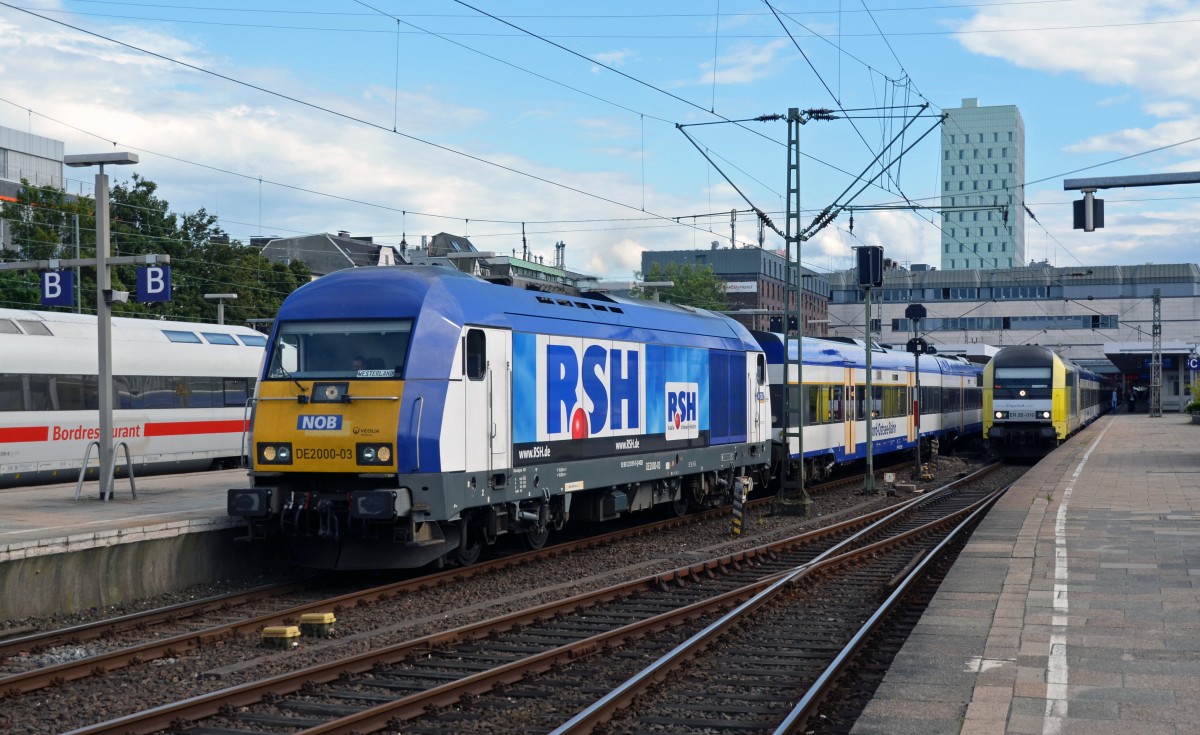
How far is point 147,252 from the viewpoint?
43656 millimetres

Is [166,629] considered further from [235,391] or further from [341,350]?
[235,391]

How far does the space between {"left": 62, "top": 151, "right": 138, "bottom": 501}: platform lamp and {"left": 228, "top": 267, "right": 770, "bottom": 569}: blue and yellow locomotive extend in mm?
4167

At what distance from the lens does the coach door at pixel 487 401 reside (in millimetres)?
13141

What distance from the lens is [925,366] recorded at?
38.2 metres

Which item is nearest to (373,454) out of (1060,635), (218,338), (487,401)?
(487,401)

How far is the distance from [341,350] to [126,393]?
1240cm

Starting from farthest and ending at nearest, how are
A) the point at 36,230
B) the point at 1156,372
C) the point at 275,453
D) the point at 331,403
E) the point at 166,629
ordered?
1. the point at 1156,372
2. the point at 36,230
3. the point at 275,453
4. the point at 331,403
5. the point at 166,629

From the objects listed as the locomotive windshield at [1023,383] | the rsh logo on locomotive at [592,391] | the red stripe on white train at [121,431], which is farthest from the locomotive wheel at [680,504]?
the locomotive windshield at [1023,383]

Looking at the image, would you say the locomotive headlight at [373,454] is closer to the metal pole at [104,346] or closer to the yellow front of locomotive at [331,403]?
the yellow front of locomotive at [331,403]

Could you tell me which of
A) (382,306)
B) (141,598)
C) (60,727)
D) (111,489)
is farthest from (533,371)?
(60,727)

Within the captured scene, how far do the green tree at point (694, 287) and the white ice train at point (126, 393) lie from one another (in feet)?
209

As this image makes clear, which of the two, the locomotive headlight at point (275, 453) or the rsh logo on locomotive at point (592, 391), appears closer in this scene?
the locomotive headlight at point (275, 453)

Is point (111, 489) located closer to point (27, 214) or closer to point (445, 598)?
point (445, 598)

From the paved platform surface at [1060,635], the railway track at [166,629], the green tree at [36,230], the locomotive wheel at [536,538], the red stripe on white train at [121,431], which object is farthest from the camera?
the green tree at [36,230]
